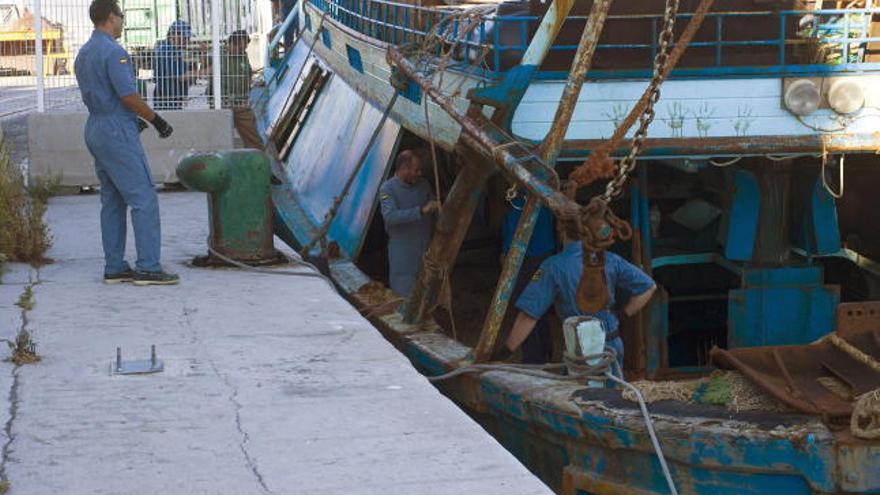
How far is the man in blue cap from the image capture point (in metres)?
14.4

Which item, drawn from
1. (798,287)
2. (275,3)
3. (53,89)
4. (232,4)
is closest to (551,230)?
(798,287)

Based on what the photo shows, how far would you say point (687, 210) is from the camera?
992 cm

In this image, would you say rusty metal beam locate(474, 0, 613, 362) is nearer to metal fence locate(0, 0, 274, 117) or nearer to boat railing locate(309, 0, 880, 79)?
boat railing locate(309, 0, 880, 79)

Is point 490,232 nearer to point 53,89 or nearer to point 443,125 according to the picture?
point 443,125

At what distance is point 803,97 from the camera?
8305 mm

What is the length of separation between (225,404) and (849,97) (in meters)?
4.23

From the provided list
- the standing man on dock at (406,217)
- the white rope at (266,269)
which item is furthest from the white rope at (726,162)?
the white rope at (266,269)

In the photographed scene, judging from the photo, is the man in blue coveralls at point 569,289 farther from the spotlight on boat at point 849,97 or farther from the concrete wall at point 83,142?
the concrete wall at point 83,142

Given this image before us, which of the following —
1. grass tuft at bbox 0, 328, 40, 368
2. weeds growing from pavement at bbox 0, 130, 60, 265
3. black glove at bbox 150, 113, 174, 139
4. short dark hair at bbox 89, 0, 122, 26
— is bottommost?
grass tuft at bbox 0, 328, 40, 368

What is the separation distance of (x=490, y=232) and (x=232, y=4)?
6.37 metres

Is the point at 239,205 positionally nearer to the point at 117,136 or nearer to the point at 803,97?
the point at 117,136

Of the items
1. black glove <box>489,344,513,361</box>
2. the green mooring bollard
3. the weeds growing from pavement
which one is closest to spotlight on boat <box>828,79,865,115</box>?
black glove <box>489,344,513,361</box>

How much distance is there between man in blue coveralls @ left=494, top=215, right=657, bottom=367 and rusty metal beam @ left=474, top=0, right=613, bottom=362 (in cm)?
15

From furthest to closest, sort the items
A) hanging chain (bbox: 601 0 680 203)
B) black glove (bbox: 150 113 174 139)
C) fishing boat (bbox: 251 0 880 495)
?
1. black glove (bbox: 150 113 174 139)
2. hanging chain (bbox: 601 0 680 203)
3. fishing boat (bbox: 251 0 880 495)
